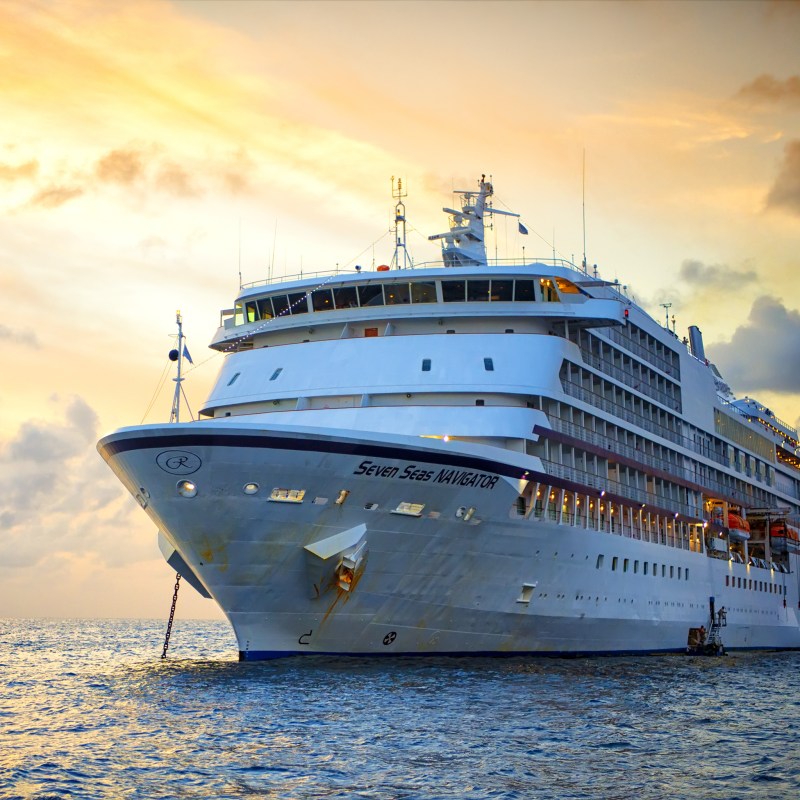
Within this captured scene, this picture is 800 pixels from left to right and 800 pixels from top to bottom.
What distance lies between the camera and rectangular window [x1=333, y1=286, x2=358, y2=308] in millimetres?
33469

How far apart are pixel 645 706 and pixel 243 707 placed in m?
9.16

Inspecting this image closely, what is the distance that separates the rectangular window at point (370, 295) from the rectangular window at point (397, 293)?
19 cm

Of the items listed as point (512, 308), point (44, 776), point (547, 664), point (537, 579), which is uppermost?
point (512, 308)

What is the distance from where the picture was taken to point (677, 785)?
1614cm

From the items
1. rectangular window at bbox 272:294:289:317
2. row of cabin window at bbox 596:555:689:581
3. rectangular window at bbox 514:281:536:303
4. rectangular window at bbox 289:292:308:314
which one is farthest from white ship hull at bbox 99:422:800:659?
rectangular window at bbox 272:294:289:317

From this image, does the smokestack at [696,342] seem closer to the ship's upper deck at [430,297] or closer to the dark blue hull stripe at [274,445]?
the ship's upper deck at [430,297]

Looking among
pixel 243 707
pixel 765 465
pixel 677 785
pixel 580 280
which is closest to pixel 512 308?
pixel 580 280

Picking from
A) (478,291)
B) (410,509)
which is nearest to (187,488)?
(410,509)

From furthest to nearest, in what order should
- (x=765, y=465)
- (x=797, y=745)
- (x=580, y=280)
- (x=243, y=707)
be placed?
(x=765, y=465) < (x=580, y=280) < (x=243, y=707) < (x=797, y=745)

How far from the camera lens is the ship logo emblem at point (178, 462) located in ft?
78.5

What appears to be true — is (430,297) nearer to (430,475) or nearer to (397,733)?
(430,475)

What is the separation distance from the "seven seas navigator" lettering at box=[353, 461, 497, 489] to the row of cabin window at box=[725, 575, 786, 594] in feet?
80.9

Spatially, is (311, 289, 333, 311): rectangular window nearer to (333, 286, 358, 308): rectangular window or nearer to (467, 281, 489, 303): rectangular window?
(333, 286, 358, 308): rectangular window

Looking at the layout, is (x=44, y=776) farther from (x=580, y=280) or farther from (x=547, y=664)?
(x=580, y=280)
